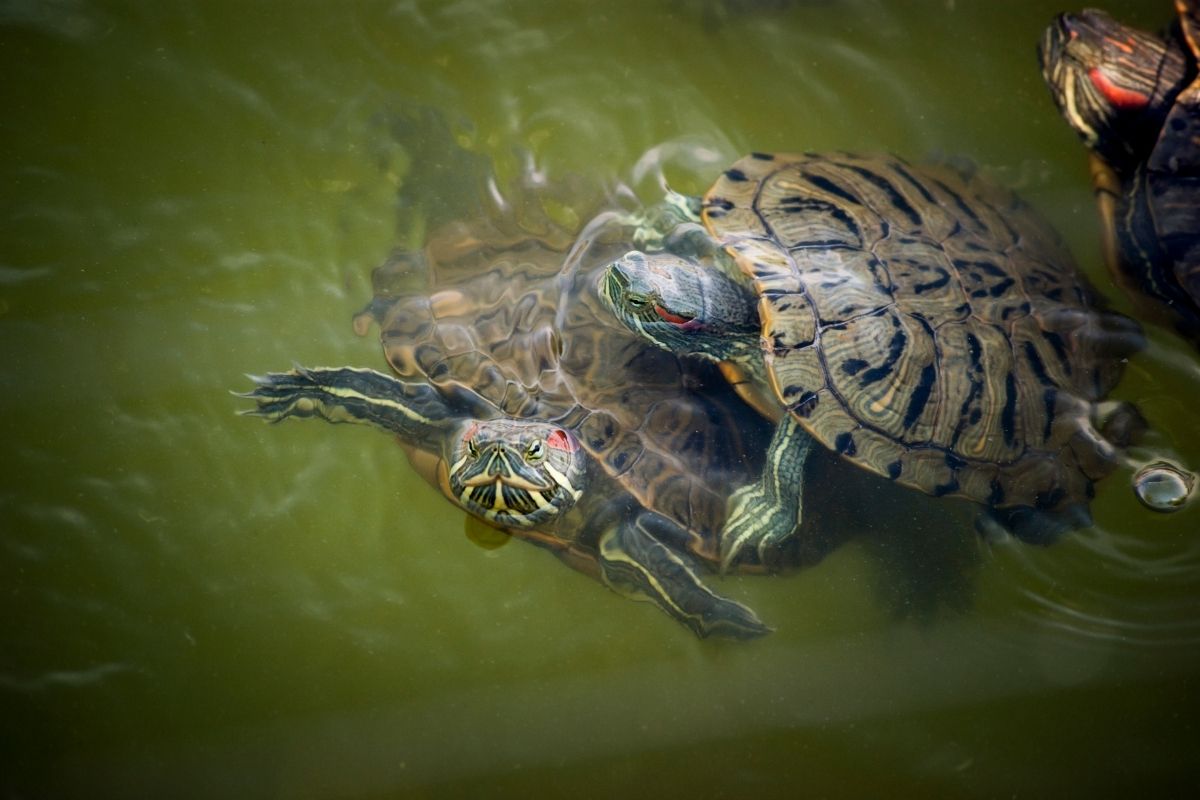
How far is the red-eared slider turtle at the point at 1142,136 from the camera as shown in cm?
300

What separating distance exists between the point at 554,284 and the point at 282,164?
143 cm

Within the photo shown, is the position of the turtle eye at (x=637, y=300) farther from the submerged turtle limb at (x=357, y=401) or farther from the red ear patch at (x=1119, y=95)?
the red ear patch at (x=1119, y=95)

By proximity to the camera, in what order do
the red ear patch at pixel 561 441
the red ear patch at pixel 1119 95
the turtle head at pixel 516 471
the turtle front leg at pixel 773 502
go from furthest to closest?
the red ear patch at pixel 1119 95 → the turtle front leg at pixel 773 502 → the red ear patch at pixel 561 441 → the turtle head at pixel 516 471

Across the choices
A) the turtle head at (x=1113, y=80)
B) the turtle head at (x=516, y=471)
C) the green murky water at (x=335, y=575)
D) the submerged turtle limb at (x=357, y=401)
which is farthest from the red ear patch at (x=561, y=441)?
the turtle head at (x=1113, y=80)

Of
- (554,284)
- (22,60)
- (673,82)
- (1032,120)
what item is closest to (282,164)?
(22,60)

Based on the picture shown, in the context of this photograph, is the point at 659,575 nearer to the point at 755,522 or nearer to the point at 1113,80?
the point at 755,522

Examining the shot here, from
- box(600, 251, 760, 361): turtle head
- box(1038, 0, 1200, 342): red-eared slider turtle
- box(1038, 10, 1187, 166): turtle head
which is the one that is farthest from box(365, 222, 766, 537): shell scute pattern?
box(1038, 10, 1187, 166): turtle head

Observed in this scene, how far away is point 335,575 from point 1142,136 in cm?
375

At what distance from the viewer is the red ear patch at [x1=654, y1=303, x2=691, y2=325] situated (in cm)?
A: 263

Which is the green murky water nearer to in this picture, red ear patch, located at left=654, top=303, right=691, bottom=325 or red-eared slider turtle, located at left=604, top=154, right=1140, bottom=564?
red-eared slider turtle, located at left=604, top=154, right=1140, bottom=564

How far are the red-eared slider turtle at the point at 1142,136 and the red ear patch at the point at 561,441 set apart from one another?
7.71ft

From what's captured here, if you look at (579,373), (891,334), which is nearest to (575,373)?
(579,373)

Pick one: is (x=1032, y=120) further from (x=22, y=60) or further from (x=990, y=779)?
(x=22, y=60)

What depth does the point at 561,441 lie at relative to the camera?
2.65m
